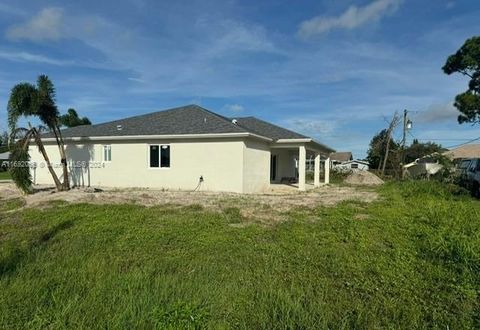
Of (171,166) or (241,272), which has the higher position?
(171,166)

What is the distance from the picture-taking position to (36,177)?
2208 centimetres

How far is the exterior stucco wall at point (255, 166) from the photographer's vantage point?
17484 millimetres

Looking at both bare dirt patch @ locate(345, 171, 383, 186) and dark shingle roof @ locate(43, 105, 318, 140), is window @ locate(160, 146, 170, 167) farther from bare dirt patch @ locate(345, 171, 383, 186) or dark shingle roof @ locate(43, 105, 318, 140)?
bare dirt patch @ locate(345, 171, 383, 186)

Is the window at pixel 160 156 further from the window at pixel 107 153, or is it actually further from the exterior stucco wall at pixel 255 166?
the exterior stucco wall at pixel 255 166

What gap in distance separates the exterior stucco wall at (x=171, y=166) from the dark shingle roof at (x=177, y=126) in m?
0.51

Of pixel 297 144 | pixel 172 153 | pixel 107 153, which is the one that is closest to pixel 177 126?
pixel 172 153

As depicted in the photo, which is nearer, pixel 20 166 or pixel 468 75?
pixel 20 166

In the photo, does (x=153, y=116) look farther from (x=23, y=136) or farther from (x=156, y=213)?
(x=156, y=213)

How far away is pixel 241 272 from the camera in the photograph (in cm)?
563

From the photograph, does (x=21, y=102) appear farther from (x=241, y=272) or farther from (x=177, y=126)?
(x=241, y=272)

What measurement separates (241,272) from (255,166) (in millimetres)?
13167

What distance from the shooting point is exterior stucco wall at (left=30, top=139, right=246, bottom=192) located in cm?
1723

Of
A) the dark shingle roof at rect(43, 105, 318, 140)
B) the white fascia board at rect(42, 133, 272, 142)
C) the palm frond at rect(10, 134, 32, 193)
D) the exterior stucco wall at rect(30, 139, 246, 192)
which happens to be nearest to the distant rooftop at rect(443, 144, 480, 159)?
the dark shingle roof at rect(43, 105, 318, 140)

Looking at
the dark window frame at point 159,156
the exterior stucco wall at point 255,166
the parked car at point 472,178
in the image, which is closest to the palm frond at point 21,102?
the dark window frame at point 159,156
